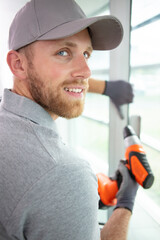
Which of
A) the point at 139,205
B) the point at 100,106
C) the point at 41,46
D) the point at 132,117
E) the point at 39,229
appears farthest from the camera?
the point at 100,106

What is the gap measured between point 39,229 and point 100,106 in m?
3.04

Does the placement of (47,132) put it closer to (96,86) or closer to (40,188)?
(40,188)

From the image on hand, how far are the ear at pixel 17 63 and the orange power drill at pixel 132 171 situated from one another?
70 cm

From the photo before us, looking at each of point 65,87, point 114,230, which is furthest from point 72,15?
point 114,230

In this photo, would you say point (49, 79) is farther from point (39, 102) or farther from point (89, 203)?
point (89, 203)

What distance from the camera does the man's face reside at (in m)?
0.79

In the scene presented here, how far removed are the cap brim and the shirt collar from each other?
0.81 ft

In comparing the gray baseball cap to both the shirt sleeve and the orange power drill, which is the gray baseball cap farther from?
the orange power drill

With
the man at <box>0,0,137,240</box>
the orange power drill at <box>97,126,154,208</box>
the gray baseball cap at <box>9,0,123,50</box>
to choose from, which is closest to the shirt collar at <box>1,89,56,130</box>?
the man at <box>0,0,137,240</box>

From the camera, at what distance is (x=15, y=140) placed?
1.97ft

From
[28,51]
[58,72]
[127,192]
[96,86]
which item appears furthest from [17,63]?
[127,192]

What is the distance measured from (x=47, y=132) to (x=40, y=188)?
191 millimetres

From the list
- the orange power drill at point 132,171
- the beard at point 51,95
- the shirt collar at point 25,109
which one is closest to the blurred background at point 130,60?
the orange power drill at point 132,171

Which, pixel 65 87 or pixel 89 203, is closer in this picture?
pixel 89 203
